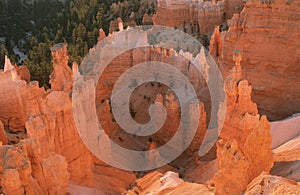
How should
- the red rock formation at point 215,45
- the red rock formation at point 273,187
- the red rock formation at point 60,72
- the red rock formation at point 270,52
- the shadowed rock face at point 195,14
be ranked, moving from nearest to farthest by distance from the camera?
the red rock formation at point 273,187 < the red rock formation at point 60,72 < the red rock formation at point 270,52 < the red rock formation at point 215,45 < the shadowed rock face at point 195,14

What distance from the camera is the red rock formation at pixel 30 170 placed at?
725 centimetres

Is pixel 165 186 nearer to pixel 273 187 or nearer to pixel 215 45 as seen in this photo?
pixel 273 187

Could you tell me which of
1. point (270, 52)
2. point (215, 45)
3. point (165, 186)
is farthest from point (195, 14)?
point (165, 186)

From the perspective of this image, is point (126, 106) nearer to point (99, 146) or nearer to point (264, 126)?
point (99, 146)

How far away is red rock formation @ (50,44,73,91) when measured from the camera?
11814 millimetres

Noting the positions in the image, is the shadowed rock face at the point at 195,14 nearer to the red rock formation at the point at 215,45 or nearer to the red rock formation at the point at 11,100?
the red rock formation at the point at 215,45

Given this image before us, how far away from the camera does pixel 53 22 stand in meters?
35.4

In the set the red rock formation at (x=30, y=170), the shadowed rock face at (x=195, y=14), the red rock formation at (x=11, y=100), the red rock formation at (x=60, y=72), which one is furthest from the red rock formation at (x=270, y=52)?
the red rock formation at (x=30, y=170)

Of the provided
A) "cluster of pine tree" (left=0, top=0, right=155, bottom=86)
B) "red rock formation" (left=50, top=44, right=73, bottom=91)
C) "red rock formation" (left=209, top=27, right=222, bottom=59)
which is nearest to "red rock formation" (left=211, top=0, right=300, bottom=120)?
"red rock formation" (left=209, top=27, right=222, bottom=59)

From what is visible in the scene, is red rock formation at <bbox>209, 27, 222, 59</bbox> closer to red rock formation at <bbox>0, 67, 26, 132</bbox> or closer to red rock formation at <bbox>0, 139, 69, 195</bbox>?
red rock formation at <bbox>0, 67, 26, 132</bbox>

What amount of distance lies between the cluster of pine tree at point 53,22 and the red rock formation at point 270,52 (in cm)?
1201

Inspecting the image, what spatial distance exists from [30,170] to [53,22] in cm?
2960

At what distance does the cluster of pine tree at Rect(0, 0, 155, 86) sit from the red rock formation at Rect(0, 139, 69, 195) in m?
17.3

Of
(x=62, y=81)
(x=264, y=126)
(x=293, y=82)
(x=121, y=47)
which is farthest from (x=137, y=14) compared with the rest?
(x=264, y=126)
